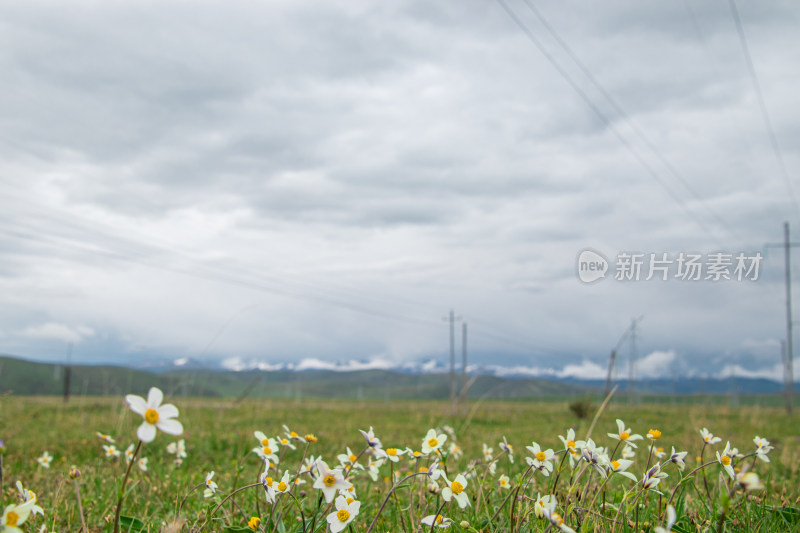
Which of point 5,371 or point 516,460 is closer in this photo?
point 516,460

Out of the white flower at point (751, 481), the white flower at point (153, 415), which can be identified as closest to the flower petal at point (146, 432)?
the white flower at point (153, 415)

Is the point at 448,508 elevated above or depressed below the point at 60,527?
above

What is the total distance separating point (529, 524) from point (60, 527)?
231 centimetres

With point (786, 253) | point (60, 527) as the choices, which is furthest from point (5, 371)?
point (60, 527)

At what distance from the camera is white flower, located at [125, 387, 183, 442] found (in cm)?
138

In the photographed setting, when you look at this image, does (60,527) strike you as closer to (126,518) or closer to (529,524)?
(126,518)

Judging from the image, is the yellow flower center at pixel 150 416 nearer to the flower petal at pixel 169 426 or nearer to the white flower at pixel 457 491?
the flower petal at pixel 169 426

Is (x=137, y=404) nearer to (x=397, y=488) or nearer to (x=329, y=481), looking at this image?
(x=329, y=481)

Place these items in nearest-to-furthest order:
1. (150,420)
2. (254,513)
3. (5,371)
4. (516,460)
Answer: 1. (150,420)
2. (254,513)
3. (516,460)
4. (5,371)

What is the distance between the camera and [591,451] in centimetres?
232

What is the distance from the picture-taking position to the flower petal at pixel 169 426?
1.37 meters

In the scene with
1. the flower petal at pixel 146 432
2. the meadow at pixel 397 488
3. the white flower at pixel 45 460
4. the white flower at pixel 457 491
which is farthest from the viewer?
the white flower at pixel 45 460

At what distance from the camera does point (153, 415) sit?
146 centimetres

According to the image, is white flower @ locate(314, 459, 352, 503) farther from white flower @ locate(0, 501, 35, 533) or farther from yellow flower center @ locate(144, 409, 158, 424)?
white flower @ locate(0, 501, 35, 533)
